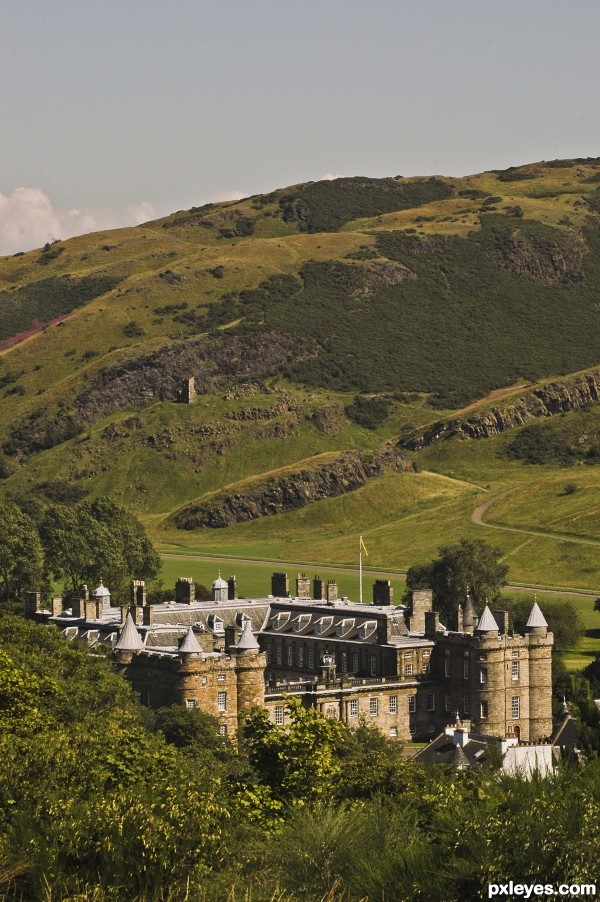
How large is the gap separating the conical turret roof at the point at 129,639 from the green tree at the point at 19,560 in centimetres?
5456

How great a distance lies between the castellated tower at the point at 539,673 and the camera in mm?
107562

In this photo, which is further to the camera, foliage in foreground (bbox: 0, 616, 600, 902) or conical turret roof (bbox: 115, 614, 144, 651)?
conical turret roof (bbox: 115, 614, 144, 651)

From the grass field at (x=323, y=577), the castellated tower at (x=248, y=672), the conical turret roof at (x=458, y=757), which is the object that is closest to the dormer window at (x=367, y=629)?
the castellated tower at (x=248, y=672)

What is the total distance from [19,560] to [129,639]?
188 ft

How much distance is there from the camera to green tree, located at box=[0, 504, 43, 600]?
159 m

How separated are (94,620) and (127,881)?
8337cm

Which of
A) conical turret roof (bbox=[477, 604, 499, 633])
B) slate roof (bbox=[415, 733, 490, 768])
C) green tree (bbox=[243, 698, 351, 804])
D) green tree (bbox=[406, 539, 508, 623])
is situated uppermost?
green tree (bbox=[406, 539, 508, 623])

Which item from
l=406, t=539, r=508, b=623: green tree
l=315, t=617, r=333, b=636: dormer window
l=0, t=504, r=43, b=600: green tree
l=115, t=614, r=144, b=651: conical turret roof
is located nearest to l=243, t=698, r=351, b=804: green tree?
l=115, t=614, r=144, b=651: conical turret roof

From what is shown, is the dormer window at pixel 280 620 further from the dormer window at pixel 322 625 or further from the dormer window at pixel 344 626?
the dormer window at pixel 344 626

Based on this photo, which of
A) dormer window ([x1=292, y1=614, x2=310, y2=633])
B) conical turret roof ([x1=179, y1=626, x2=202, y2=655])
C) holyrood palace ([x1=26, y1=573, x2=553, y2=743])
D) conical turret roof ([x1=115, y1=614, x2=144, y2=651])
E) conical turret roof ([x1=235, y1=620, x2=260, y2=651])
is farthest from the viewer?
dormer window ([x1=292, y1=614, x2=310, y2=633])

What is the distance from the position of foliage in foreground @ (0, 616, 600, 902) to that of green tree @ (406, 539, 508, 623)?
8612 cm

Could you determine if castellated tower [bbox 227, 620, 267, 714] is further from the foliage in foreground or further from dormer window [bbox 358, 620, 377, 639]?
the foliage in foreground

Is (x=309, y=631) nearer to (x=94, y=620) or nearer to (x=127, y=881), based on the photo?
(x=94, y=620)

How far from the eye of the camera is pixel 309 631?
391ft
